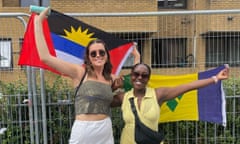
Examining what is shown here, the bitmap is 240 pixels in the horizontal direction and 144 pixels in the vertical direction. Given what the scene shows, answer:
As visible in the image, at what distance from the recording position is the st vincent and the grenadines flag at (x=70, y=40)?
13.1ft

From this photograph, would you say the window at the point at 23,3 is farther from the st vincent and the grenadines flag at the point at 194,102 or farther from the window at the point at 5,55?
the st vincent and the grenadines flag at the point at 194,102

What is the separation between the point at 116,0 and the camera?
1405 centimetres

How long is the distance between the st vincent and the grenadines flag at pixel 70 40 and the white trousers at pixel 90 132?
3.53 ft

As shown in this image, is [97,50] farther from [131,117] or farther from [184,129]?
[184,129]

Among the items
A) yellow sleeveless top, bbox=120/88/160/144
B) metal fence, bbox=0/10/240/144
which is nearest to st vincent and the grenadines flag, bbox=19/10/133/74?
metal fence, bbox=0/10/240/144

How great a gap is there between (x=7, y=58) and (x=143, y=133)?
2.02 m

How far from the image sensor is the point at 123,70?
4359mm

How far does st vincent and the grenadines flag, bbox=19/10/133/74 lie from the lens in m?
4.00

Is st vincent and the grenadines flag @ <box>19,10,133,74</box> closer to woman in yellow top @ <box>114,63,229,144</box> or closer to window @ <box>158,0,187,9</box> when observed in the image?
woman in yellow top @ <box>114,63,229,144</box>

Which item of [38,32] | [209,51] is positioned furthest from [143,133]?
[209,51]

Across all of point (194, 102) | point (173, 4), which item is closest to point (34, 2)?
point (173, 4)

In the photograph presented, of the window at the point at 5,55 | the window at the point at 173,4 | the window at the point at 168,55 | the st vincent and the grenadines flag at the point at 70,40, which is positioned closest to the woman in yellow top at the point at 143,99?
the st vincent and the grenadines flag at the point at 70,40

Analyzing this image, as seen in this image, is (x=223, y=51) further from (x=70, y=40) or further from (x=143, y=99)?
(x=70, y=40)

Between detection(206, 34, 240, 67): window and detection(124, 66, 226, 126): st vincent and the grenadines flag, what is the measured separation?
0.85 feet
